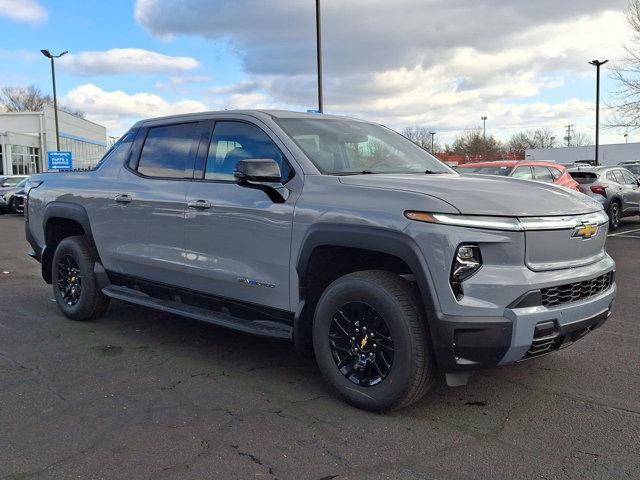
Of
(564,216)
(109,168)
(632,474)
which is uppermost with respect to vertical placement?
(109,168)

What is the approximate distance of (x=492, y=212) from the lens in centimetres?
321

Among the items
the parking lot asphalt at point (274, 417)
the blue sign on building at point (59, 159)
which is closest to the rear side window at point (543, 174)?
the parking lot asphalt at point (274, 417)

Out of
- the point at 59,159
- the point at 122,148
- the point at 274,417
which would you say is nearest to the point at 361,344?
the point at 274,417

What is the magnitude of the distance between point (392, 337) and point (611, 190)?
12546 millimetres

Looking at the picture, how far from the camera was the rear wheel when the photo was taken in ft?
46.0

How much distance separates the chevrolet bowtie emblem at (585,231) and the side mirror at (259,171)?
5.96 ft

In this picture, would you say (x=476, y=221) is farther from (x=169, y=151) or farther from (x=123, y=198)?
(x=123, y=198)

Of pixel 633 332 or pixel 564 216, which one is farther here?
pixel 633 332

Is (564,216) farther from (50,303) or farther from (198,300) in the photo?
(50,303)

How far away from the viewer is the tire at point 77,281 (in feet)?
18.6

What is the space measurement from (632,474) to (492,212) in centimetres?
142

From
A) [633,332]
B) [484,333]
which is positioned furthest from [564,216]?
[633,332]

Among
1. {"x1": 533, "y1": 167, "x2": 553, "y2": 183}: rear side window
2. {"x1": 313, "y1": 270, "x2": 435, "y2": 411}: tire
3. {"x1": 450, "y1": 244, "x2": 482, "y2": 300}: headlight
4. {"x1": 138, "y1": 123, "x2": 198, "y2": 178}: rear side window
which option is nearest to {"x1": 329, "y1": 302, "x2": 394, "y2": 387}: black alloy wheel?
{"x1": 313, "y1": 270, "x2": 435, "y2": 411}: tire

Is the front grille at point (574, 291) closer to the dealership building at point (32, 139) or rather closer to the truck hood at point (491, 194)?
the truck hood at point (491, 194)
